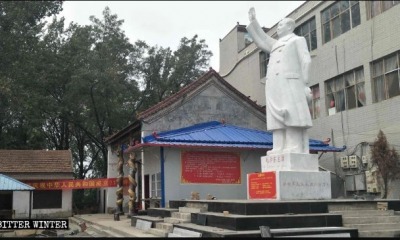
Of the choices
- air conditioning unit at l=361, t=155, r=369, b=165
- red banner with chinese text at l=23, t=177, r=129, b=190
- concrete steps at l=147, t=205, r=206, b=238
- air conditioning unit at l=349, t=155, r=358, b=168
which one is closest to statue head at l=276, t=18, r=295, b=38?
concrete steps at l=147, t=205, r=206, b=238

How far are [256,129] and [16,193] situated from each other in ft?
35.9

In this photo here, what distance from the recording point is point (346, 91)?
19156mm

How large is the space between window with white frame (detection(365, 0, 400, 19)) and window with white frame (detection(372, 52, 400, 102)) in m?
1.91

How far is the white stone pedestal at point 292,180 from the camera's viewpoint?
10.5m

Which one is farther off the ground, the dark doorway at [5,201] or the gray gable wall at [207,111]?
the gray gable wall at [207,111]

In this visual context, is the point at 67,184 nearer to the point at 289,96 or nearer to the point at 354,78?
the point at 289,96

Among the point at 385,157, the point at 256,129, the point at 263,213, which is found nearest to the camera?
the point at 263,213

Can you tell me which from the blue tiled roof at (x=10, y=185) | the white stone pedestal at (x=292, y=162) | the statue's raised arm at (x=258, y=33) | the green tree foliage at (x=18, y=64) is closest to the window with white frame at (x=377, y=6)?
the statue's raised arm at (x=258, y=33)

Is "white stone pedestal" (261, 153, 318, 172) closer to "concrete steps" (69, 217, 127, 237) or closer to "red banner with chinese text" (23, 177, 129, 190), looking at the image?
"concrete steps" (69, 217, 127, 237)

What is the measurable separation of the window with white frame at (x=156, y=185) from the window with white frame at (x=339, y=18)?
34.3 feet

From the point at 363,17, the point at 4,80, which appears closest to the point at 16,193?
the point at 4,80

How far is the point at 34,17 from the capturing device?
84.0 ft

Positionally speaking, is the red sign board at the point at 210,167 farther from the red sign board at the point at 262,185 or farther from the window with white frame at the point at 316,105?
the window with white frame at the point at 316,105

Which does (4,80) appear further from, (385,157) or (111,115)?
(385,157)
